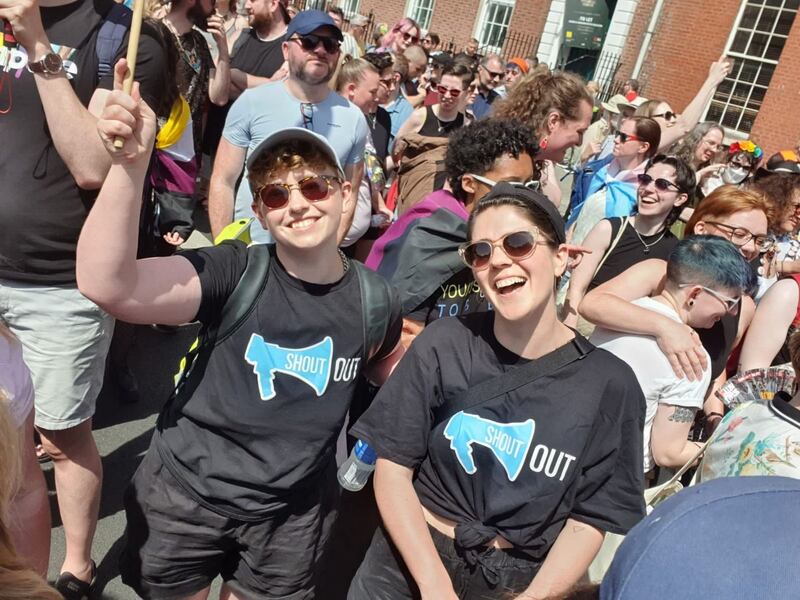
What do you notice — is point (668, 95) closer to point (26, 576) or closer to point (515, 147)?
point (515, 147)

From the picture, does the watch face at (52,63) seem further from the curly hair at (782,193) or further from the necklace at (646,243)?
the curly hair at (782,193)

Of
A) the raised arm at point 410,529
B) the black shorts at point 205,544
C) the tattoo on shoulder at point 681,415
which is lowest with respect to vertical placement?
the black shorts at point 205,544

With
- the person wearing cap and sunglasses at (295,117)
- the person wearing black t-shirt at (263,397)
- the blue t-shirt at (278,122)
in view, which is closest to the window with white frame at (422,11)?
the person wearing cap and sunglasses at (295,117)

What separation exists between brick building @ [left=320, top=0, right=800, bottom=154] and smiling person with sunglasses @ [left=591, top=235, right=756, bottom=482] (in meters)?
14.5

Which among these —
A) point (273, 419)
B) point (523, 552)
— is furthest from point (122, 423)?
point (523, 552)

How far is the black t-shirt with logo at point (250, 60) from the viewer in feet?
16.4

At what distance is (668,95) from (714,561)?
19.2 meters

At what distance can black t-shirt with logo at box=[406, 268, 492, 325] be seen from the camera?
2.24 m

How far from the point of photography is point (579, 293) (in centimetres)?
320

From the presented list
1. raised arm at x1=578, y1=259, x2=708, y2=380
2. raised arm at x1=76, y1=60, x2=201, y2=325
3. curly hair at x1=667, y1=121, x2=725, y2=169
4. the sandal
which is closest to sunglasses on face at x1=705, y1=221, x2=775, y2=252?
raised arm at x1=578, y1=259, x2=708, y2=380

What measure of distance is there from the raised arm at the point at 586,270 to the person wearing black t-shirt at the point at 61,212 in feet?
6.84

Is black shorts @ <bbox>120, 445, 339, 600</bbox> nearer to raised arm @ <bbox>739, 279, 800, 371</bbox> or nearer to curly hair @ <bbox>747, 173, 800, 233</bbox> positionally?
raised arm @ <bbox>739, 279, 800, 371</bbox>

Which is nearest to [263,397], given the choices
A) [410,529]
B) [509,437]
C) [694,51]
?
[410,529]

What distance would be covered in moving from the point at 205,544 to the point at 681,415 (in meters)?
1.67
